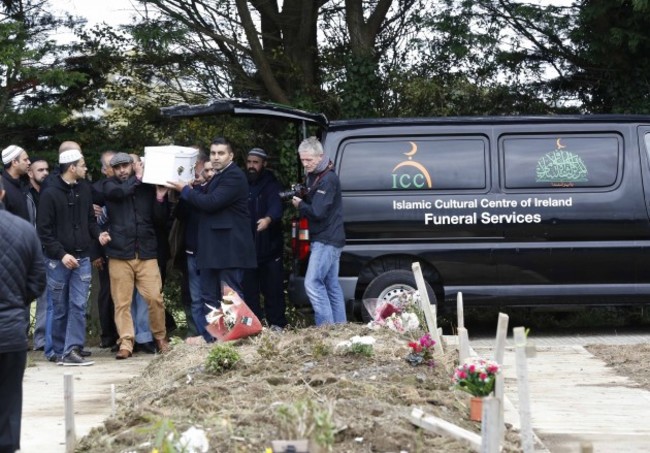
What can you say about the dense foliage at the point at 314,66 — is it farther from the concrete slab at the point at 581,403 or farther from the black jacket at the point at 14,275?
the black jacket at the point at 14,275

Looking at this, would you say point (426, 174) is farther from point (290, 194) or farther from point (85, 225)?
point (85, 225)

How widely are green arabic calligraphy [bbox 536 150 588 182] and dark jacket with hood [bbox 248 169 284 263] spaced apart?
2729 mm

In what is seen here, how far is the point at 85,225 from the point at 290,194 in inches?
79.1

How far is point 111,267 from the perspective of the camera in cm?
1191

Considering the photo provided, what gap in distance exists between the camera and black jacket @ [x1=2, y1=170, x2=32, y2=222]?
11.5 metres

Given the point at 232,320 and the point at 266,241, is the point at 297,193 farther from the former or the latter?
the point at 232,320

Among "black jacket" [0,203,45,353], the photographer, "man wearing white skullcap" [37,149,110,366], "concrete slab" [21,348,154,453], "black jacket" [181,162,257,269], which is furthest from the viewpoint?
the photographer

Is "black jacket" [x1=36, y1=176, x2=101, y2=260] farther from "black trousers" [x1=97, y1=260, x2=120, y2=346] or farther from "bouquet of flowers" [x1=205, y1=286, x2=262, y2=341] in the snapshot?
"bouquet of flowers" [x1=205, y1=286, x2=262, y2=341]

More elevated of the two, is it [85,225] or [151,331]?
[85,225]

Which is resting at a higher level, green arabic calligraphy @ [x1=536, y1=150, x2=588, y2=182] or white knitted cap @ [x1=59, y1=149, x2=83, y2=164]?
white knitted cap @ [x1=59, y1=149, x2=83, y2=164]

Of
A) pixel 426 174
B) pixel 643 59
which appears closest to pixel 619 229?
pixel 426 174

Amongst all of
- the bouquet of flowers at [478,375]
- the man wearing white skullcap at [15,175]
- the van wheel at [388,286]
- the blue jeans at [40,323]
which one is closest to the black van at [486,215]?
the van wheel at [388,286]

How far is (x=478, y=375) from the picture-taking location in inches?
283

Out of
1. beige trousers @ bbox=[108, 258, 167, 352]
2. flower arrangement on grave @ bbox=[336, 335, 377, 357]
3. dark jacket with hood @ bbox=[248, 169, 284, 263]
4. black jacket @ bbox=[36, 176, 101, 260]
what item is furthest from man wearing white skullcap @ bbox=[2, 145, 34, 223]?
flower arrangement on grave @ bbox=[336, 335, 377, 357]
